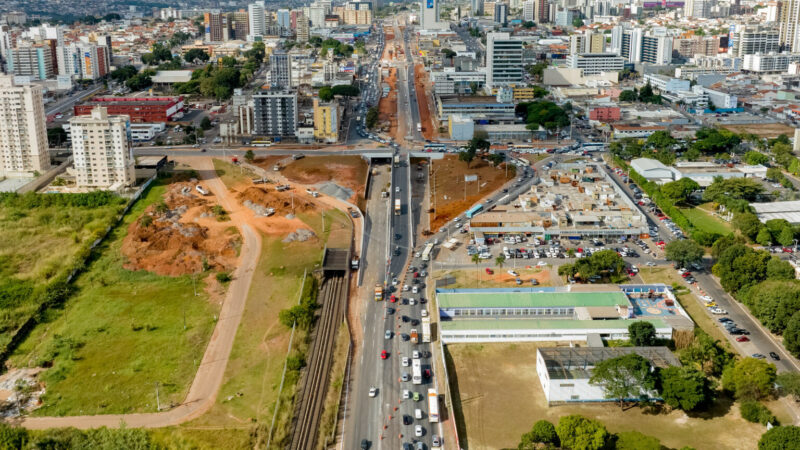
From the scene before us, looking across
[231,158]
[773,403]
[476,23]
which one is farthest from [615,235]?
[476,23]

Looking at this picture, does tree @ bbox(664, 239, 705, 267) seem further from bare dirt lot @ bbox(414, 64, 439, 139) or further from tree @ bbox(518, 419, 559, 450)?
bare dirt lot @ bbox(414, 64, 439, 139)

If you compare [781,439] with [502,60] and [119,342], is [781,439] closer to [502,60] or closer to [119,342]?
[119,342]

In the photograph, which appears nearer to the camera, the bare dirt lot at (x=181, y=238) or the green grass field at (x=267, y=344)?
the green grass field at (x=267, y=344)

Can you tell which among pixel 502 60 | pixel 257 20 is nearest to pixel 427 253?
pixel 502 60

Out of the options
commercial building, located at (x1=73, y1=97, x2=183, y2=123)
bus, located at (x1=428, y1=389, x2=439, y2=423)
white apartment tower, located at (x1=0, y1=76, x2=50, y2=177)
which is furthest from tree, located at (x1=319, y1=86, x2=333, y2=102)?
bus, located at (x1=428, y1=389, x2=439, y2=423)

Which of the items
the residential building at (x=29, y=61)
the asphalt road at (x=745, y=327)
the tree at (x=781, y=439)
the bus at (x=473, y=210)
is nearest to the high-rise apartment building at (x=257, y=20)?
the residential building at (x=29, y=61)

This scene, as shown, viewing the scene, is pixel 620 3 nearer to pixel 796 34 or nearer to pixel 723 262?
pixel 796 34

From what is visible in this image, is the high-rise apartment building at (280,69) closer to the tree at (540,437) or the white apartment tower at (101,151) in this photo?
the white apartment tower at (101,151)
